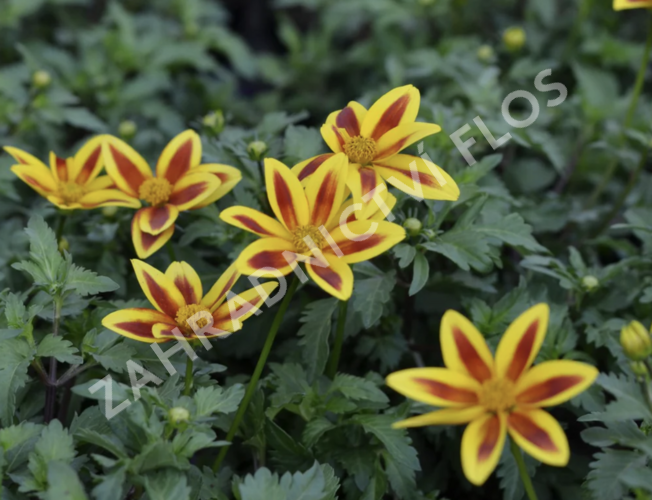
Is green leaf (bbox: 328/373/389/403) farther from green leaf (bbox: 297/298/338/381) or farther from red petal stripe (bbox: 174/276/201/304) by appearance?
red petal stripe (bbox: 174/276/201/304)

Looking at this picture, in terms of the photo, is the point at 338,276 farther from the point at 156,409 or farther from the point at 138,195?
the point at 138,195

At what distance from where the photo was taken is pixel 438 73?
8.65 feet

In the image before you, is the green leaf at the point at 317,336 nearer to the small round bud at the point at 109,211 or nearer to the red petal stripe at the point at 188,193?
the red petal stripe at the point at 188,193

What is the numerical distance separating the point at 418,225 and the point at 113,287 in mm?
673

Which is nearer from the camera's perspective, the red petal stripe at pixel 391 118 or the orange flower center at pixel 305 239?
the orange flower center at pixel 305 239

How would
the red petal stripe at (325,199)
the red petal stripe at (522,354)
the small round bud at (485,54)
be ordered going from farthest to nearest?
the small round bud at (485,54) < the red petal stripe at (325,199) < the red petal stripe at (522,354)

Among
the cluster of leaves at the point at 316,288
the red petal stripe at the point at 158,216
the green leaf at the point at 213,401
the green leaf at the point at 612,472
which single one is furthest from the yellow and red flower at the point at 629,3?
the green leaf at the point at 213,401

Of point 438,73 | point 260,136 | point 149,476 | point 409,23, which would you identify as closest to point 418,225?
point 260,136

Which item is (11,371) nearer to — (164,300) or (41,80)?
(164,300)

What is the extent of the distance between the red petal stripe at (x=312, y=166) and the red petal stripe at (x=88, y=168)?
611 millimetres

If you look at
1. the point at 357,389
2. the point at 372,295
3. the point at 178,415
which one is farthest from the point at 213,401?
the point at 372,295

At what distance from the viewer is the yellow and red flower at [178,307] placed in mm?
1397

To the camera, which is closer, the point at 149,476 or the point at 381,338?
the point at 149,476

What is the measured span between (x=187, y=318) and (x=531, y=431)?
672 mm
